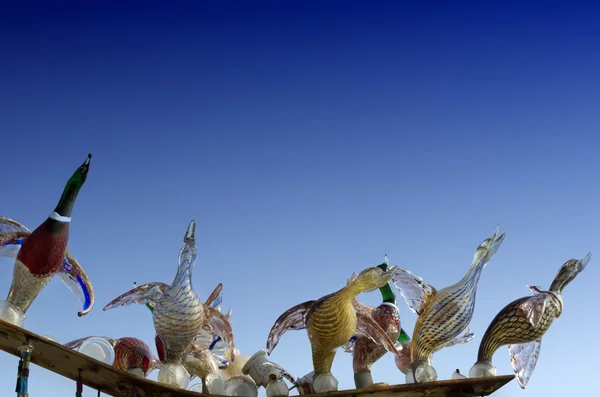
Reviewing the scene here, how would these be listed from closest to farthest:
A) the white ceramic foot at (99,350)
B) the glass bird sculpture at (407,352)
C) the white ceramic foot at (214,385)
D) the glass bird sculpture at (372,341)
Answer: the white ceramic foot at (99,350) < the white ceramic foot at (214,385) < the glass bird sculpture at (372,341) < the glass bird sculpture at (407,352)

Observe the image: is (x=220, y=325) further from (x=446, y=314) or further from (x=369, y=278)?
(x=446, y=314)

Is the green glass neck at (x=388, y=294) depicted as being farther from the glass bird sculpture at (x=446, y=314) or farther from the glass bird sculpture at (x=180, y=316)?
the glass bird sculpture at (x=180, y=316)

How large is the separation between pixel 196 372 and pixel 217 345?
0.45 meters

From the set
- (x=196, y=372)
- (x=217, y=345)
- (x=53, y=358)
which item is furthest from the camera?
(x=217, y=345)

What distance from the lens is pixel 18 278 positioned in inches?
194

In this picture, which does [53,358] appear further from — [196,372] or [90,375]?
[196,372]

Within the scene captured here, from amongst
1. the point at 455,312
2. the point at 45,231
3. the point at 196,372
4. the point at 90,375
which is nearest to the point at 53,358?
the point at 90,375

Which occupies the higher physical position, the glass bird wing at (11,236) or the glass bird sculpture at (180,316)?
the glass bird wing at (11,236)

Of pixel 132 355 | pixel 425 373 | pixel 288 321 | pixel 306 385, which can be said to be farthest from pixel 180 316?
pixel 425 373

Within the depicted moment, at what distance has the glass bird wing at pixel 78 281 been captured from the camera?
17.7 ft

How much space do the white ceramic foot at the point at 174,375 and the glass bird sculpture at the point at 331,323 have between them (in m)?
0.59

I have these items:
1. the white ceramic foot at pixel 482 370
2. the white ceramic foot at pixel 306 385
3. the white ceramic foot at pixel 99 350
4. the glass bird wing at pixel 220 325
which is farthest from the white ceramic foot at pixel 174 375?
the white ceramic foot at pixel 482 370

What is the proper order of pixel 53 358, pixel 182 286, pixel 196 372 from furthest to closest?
pixel 196 372 < pixel 182 286 < pixel 53 358

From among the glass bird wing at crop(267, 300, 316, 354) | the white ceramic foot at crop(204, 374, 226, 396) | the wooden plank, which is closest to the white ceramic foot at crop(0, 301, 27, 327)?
the wooden plank
